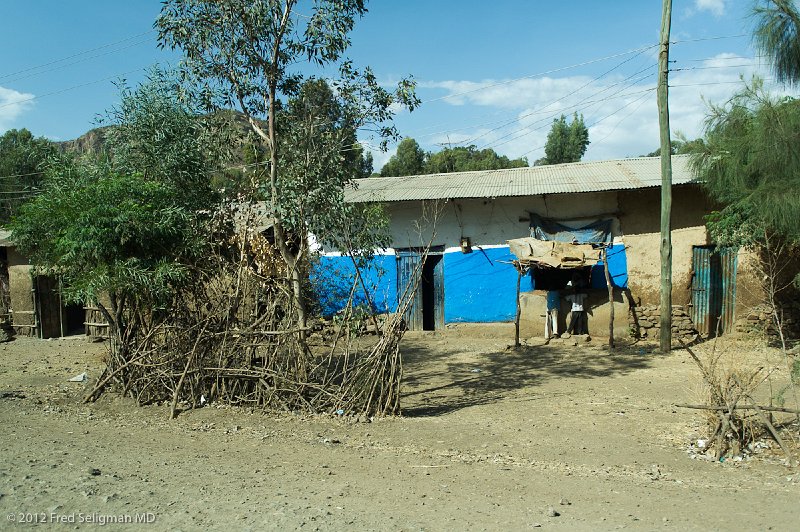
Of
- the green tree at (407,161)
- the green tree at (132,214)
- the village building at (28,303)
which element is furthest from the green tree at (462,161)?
the green tree at (132,214)

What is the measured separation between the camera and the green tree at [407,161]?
A: 37625 mm

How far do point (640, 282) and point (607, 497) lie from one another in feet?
32.1

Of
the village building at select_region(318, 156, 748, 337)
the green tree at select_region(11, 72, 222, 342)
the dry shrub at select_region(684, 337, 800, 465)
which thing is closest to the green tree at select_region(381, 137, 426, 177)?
the village building at select_region(318, 156, 748, 337)

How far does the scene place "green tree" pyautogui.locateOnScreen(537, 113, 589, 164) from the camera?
3903 cm

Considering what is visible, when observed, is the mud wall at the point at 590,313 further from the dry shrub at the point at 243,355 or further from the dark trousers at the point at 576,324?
the dry shrub at the point at 243,355

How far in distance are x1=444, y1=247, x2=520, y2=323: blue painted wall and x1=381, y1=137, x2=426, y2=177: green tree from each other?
22804mm

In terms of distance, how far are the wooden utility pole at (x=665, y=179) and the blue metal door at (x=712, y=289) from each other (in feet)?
6.51

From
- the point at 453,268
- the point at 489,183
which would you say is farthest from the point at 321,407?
the point at 489,183

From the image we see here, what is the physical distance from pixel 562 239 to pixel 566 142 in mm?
27392

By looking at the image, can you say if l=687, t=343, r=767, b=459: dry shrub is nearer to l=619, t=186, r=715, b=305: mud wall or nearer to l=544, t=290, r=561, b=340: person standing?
l=544, t=290, r=561, b=340: person standing

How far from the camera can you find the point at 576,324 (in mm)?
13531

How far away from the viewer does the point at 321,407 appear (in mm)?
7219

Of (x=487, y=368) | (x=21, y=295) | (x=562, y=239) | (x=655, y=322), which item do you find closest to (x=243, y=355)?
(x=487, y=368)

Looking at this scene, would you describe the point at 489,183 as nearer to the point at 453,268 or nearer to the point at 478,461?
the point at 453,268
